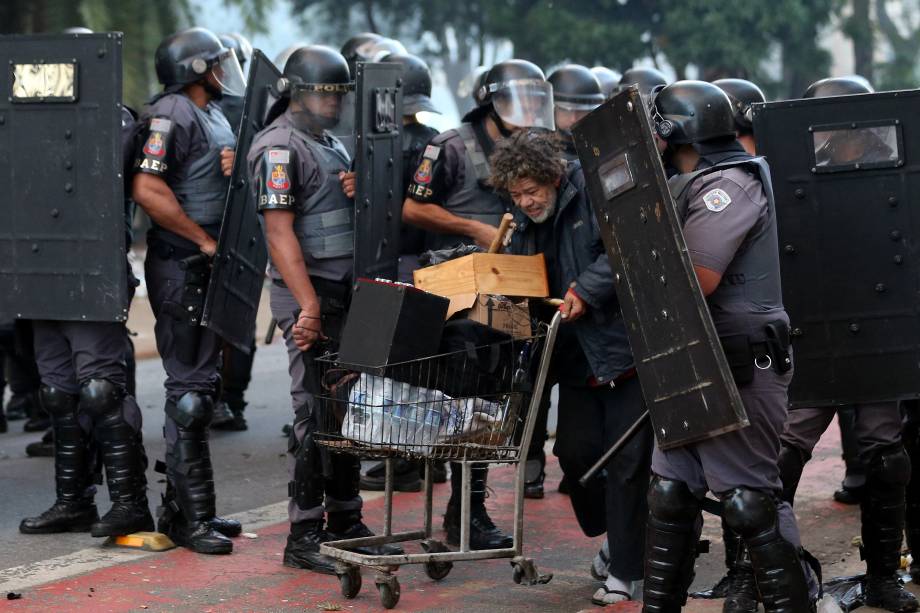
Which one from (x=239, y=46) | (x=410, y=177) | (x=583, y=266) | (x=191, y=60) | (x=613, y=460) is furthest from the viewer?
(x=239, y=46)

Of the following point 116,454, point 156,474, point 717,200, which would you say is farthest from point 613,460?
point 156,474

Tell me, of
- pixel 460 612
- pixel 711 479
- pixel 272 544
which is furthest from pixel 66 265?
pixel 711 479

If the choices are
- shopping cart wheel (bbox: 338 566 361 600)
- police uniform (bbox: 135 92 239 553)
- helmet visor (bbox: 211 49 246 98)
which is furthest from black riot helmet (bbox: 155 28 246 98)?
shopping cart wheel (bbox: 338 566 361 600)

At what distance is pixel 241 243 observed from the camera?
618 centimetres

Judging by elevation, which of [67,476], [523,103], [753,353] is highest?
[523,103]

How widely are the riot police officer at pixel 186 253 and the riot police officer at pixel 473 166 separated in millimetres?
954

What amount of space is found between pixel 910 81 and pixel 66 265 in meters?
26.6

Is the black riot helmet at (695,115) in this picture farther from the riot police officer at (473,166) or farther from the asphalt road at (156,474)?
the asphalt road at (156,474)

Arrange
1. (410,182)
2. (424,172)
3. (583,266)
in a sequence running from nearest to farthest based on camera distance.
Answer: (583,266) → (424,172) → (410,182)

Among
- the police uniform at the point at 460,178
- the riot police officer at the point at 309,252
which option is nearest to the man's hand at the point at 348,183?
the riot police officer at the point at 309,252

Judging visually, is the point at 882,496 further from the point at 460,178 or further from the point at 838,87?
the point at 460,178

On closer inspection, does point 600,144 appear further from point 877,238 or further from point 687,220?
point 877,238

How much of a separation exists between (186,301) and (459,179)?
4.96ft

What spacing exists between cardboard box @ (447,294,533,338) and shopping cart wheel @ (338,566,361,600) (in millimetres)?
1034
